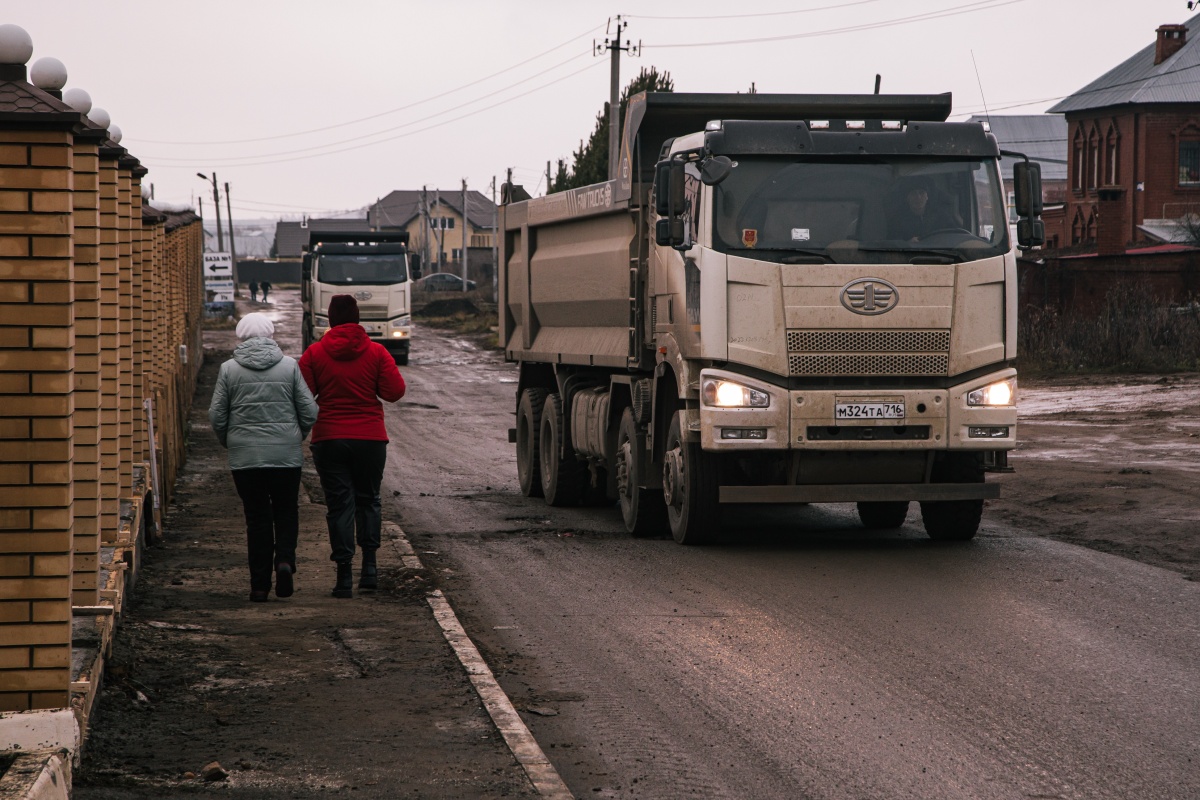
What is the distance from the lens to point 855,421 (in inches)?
411

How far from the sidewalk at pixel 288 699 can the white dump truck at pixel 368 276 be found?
1151 inches

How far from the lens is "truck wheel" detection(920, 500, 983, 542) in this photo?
11.3 m

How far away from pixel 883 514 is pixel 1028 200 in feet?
10.1

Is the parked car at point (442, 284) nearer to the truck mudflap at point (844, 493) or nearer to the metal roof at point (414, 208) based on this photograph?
the metal roof at point (414, 208)

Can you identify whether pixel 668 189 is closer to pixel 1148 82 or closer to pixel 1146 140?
pixel 1146 140

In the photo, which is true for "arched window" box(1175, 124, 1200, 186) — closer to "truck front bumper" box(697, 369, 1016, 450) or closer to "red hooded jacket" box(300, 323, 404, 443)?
"truck front bumper" box(697, 369, 1016, 450)

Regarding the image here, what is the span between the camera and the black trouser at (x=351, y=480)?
9367mm

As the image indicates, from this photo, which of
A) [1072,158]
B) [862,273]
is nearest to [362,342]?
[862,273]

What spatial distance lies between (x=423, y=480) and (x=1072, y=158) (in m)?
60.3

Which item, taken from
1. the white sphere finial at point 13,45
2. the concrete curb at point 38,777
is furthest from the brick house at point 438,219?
the concrete curb at point 38,777

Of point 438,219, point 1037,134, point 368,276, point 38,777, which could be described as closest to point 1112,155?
point 1037,134

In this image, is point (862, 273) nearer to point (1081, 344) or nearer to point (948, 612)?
point (948, 612)

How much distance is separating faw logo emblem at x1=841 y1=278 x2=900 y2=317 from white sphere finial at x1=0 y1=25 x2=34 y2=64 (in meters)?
6.43

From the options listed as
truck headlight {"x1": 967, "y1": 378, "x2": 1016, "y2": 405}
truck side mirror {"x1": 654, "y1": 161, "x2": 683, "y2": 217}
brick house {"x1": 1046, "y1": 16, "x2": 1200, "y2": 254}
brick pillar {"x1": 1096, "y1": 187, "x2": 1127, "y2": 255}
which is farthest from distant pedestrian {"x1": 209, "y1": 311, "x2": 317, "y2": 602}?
brick house {"x1": 1046, "y1": 16, "x2": 1200, "y2": 254}
